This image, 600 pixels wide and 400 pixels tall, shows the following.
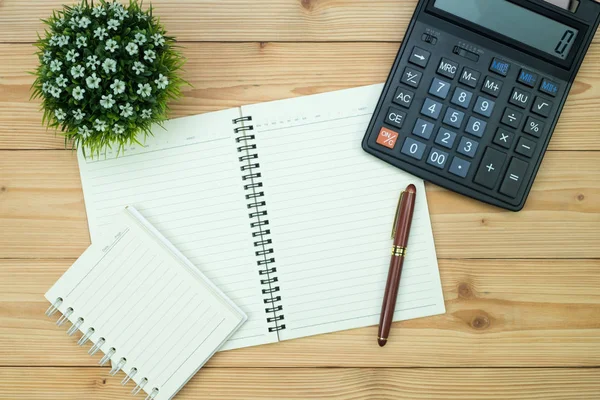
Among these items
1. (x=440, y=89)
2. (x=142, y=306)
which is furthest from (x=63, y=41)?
(x=440, y=89)

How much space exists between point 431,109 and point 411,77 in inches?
1.8

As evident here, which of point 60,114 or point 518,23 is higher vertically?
point 518,23

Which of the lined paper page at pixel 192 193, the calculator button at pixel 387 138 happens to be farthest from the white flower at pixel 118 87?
the calculator button at pixel 387 138

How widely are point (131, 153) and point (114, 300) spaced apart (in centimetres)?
19

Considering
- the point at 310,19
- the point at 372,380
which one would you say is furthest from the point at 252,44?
the point at 372,380

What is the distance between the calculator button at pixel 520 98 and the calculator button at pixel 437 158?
103 millimetres

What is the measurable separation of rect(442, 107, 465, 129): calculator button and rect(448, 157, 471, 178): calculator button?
4 cm

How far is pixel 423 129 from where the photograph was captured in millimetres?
650

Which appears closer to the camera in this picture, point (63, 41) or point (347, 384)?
point (63, 41)

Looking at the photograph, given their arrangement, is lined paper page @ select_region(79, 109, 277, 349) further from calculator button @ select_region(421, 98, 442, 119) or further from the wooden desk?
calculator button @ select_region(421, 98, 442, 119)

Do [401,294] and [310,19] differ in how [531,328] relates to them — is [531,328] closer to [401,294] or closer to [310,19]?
[401,294]

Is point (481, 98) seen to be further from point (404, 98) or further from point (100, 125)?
point (100, 125)

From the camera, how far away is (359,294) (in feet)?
2.20

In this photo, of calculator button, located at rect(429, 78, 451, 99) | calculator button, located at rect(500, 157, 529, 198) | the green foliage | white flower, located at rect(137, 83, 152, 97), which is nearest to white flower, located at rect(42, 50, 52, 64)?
the green foliage
